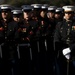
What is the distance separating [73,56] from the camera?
10062 millimetres

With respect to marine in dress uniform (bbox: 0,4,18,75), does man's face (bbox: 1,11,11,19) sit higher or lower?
higher

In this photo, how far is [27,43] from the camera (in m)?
11.1

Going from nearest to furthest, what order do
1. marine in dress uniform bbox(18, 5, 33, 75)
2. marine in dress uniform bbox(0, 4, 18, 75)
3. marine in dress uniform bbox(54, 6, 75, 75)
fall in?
1. marine in dress uniform bbox(54, 6, 75, 75)
2. marine in dress uniform bbox(0, 4, 18, 75)
3. marine in dress uniform bbox(18, 5, 33, 75)

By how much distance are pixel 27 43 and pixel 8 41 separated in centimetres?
58

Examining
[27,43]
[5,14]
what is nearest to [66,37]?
[27,43]

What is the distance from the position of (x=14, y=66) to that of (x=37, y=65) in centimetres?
97

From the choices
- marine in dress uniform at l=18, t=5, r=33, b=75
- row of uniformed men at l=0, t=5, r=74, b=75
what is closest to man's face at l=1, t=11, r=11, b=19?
row of uniformed men at l=0, t=5, r=74, b=75

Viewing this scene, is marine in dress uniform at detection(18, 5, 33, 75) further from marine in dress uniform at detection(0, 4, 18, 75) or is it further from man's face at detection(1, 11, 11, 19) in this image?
man's face at detection(1, 11, 11, 19)

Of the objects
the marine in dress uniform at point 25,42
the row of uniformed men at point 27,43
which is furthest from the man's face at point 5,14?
the marine in dress uniform at point 25,42

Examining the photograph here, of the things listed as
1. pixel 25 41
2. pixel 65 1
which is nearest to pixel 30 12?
pixel 25 41

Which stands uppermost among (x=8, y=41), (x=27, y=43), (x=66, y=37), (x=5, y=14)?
(x=5, y=14)

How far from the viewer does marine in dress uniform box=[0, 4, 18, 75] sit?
10.7 meters

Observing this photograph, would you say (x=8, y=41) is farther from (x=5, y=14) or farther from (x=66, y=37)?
(x=66, y=37)

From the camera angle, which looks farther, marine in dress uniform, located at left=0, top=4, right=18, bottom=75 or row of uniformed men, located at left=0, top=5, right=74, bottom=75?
row of uniformed men, located at left=0, top=5, right=74, bottom=75
